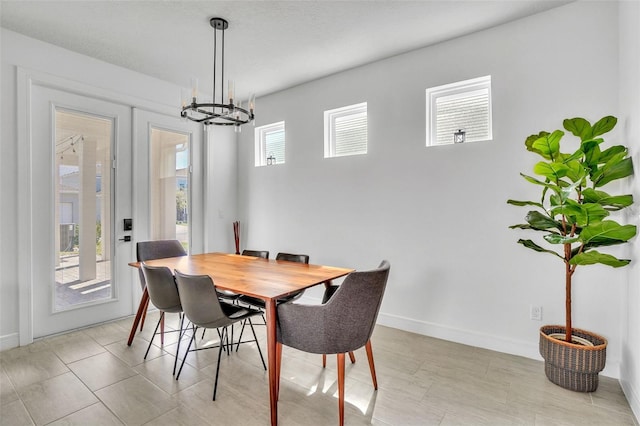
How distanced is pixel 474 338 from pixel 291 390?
5.56 feet

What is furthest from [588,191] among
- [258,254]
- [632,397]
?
[258,254]

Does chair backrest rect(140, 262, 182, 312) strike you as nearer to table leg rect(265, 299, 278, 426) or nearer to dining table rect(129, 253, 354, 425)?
dining table rect(129, 253, 354, 425)

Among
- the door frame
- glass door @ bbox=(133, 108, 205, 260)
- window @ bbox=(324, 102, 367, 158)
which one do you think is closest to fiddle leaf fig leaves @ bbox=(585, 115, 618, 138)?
window @ bbox=(324, 102, 367, 158)

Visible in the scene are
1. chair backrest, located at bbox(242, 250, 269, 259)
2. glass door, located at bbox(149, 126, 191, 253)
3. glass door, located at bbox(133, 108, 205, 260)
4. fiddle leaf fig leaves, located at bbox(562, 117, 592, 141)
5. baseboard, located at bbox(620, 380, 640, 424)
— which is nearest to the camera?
baseboard, located at bbox(620, 380, 640, 424)

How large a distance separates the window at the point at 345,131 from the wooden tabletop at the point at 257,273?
1.56m

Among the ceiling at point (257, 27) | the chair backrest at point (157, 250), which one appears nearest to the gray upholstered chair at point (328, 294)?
the chair backrest at point (157, 250)

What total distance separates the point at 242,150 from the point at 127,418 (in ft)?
11.6

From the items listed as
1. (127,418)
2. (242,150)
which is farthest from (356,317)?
(242,150)

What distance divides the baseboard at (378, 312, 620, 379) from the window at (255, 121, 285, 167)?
2428 mm

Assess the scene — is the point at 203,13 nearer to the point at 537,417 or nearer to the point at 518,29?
the point at 518,29

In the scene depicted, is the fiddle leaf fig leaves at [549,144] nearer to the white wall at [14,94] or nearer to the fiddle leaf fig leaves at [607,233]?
the fiddle leaf fig leaves at [607,233]

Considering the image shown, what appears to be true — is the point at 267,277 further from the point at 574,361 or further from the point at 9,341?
the point at 9,341

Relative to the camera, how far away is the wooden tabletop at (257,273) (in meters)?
1.92

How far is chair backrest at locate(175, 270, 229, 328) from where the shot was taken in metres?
1.95
